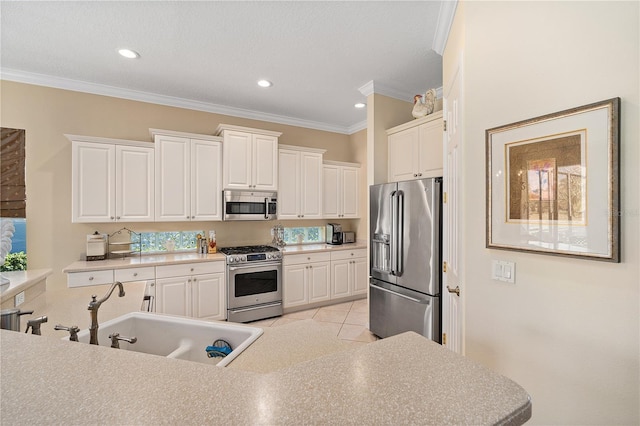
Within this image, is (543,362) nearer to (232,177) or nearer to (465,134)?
(465,134)

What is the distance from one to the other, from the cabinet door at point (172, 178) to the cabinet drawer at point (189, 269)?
0.60m

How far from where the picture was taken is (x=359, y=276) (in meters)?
4.46

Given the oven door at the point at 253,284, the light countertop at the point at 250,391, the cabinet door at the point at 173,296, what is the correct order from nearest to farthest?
1. the light countertop at the point at 250,391
2. the cabinet door at the point at 173,296
3. the oven door at the point at 253,284

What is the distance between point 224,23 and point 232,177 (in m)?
1.80

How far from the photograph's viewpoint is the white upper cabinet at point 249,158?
12.0ft

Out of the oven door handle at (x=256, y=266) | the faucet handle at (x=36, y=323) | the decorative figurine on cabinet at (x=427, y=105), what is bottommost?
the oven door handle at (x=256, y=266)

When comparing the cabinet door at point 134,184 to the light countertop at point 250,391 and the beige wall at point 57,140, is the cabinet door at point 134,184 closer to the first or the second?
the beige wall at point 57,140

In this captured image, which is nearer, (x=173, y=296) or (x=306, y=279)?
(x=173, y=296)

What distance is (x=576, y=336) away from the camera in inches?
47.8

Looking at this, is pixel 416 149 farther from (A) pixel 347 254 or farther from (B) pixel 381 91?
(A) pixel 347 254

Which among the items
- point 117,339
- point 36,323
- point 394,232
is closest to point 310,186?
point 394,232

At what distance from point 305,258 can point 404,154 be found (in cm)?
191

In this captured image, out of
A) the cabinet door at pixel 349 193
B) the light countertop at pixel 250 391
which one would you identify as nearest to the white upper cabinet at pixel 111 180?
the cabinet door at pixel 349 193

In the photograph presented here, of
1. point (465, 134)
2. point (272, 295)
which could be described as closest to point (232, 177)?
point (272, 295)
